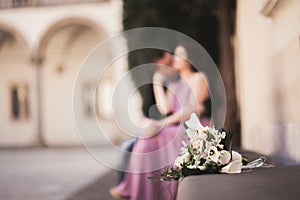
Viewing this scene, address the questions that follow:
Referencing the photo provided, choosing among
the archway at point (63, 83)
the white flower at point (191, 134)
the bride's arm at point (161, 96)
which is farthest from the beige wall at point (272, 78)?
the archway at point (63, 83)

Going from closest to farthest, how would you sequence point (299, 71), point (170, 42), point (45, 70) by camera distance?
point (299, 71) → point (170, 42) → point (45, 70)

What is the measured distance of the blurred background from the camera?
4.09m

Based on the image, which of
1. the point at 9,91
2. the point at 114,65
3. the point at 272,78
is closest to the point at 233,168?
the point at 272,78

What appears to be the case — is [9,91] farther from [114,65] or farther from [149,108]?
[149,108]

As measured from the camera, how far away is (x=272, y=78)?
181 inches

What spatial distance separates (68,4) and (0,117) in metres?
5.27

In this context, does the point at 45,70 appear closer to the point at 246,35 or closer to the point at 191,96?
the point at 246,35

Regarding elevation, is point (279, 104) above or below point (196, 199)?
above

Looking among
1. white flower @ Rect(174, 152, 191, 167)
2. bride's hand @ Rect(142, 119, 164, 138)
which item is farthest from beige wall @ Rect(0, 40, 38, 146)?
white flower @ Rect(174, 152, 191, 167)

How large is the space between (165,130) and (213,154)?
1865 mm

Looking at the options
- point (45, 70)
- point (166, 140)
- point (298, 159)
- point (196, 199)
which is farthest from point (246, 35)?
point (45, 70)

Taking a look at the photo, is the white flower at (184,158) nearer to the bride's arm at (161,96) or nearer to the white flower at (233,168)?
the white flower at (233,168)

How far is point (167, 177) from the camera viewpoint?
2523mm

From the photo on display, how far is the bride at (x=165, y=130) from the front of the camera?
13.6ft
